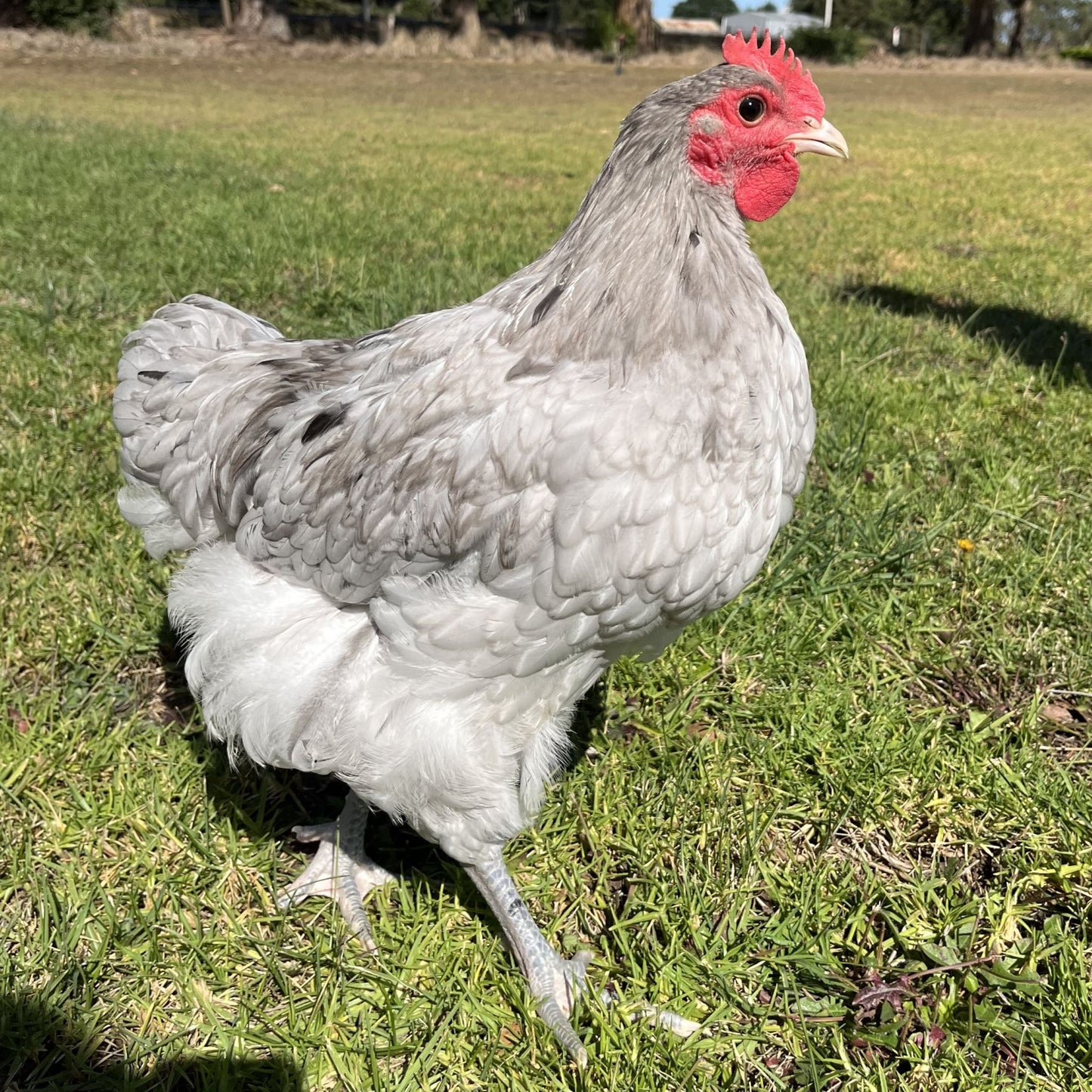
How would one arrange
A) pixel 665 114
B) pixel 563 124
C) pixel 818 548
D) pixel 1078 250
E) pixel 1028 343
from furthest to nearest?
pixel 563 124, pixel 1078 250, pixel 1028 343, pixel 818 548, pixel 665 114

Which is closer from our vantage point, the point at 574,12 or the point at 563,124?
the point at 563,124

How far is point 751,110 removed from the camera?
1.70 metres

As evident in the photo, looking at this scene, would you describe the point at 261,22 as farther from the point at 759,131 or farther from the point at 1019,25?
the point at 1019,25

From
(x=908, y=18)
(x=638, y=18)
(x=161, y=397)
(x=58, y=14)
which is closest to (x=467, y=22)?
(x=638, y=18)

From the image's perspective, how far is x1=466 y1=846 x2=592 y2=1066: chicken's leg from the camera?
6.26 feet

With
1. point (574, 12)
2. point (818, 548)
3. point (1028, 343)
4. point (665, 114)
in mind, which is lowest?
point (818, 548)

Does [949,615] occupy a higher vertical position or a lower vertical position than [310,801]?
higher

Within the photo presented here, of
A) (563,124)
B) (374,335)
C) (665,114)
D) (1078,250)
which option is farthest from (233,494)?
(563,124)

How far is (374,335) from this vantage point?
7.41 feet

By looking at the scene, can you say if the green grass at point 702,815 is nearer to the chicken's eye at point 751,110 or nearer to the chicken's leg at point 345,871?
the chicken's leg at point 345,871

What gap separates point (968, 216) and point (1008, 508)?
6.54m

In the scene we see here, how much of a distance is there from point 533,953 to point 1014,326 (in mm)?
5140

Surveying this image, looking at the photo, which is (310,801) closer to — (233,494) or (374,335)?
(233,494)

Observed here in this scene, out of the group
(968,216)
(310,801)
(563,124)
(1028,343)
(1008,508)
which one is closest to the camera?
(310,801)
